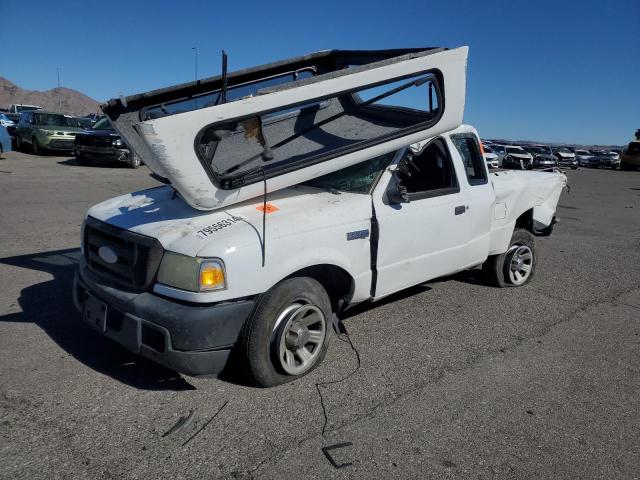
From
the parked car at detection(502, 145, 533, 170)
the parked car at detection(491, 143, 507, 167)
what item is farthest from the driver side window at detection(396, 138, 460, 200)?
the parked car at detection(491, 143, 507, 167)

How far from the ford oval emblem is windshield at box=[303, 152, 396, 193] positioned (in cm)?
166

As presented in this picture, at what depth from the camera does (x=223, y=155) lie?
408cm

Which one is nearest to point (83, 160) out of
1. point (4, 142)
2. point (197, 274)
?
point (4, 142)

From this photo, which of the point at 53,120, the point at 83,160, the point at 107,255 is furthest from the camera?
the point at 53,120

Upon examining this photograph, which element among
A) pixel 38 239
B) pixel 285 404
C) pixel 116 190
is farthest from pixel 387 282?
pixel 116 190

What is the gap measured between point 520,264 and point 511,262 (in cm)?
22

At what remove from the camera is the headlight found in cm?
319

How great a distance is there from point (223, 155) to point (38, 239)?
4594mm

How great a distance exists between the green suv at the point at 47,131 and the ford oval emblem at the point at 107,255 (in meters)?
19.2

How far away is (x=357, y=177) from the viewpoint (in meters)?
4.29

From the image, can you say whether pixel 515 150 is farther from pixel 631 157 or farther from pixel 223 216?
pixel 223 216

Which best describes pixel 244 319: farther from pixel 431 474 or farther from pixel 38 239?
pixel 38 239

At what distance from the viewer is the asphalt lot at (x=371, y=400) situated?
283 cm

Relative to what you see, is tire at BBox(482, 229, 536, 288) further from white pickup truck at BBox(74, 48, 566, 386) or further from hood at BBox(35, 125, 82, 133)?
hood at BBox(35, 125, 82, 133)
